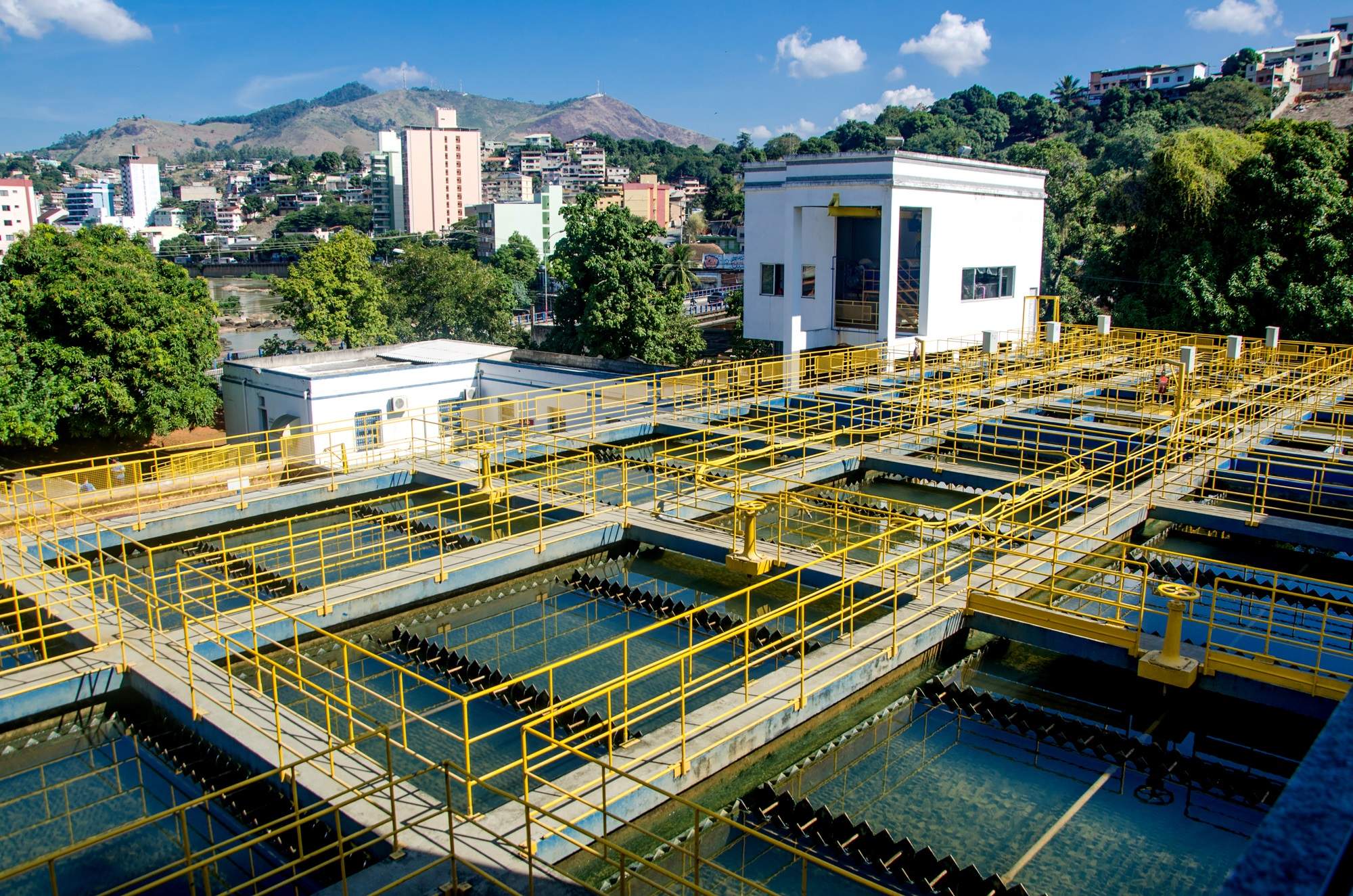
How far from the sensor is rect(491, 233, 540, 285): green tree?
331 ft

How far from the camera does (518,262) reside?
10362 cm

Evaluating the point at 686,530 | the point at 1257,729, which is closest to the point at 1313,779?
the point at 1257,729

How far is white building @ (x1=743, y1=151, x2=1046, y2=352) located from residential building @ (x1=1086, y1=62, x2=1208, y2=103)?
165914mm

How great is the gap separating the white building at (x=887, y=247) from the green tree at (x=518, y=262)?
62.7 metres

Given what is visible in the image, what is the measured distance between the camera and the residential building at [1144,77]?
605ft

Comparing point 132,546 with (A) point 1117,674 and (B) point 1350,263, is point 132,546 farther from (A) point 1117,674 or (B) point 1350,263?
(B) point 1350,263

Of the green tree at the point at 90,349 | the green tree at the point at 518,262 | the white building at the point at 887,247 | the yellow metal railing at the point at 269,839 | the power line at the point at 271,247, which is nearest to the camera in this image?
the yellow metal railing at the point at 269,839

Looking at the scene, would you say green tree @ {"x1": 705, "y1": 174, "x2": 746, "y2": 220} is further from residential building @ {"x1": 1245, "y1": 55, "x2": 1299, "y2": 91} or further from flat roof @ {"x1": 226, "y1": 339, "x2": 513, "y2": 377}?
flat roof @ {"x1": 226, "y1": 339, "x2": 513, "y2": 377}

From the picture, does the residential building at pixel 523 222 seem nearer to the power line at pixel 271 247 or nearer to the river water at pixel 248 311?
the power line at pixel 271 247

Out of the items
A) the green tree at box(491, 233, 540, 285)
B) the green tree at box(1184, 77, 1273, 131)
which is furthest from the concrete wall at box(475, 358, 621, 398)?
the green tree at box(1184, 77, 1273, 131)

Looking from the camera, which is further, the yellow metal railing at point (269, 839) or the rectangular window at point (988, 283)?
the rectangular window at point (988, 283)

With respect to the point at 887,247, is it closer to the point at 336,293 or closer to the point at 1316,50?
the point at 336,293

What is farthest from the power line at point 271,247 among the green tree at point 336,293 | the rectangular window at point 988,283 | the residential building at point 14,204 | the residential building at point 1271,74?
the rectangular window at point 988,283

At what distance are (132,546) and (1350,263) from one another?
1499 inches
